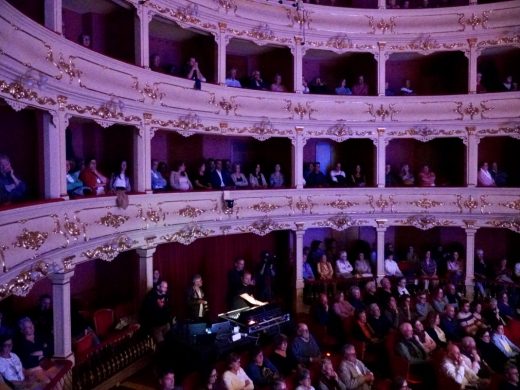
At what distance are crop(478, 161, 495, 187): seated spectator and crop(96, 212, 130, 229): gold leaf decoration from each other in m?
10.3

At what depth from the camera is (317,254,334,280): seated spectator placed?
12922mm

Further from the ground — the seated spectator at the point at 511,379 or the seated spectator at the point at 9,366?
the seated spectator at the point at 9,366

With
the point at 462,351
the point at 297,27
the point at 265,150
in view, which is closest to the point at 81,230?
the point at 462,351

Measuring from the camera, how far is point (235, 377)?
258 inches

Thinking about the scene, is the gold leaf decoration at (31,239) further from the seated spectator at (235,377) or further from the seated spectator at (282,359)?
the seated spectator at (282,359)

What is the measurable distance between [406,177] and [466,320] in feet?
19.1

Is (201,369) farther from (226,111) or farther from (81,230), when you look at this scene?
(226,111)

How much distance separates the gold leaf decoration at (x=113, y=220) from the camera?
Result: 328 inches

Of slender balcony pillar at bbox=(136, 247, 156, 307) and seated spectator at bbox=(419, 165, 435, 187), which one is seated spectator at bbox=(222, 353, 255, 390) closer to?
slender balcony pillar at bbox=(136, 247, 156, 307)

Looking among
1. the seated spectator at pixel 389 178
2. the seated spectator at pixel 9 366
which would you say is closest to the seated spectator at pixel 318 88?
the seated spectator at pixel 389 178

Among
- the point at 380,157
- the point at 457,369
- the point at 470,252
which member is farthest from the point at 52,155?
the point at 470,252

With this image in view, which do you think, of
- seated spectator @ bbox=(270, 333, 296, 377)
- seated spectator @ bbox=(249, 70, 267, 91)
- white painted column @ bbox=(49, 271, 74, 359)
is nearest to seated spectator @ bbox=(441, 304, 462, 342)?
seated spectator @ bbox=(270, 333, 296, 377)

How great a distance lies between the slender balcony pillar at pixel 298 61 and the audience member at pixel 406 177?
4066mm

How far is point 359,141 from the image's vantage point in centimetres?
1533
